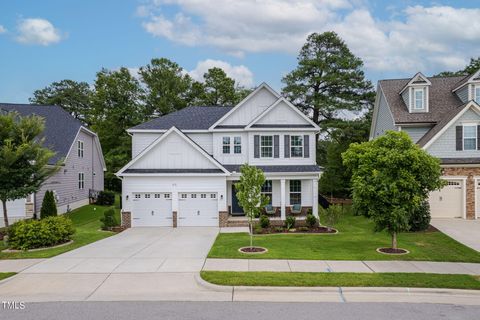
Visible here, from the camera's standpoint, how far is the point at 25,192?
17.2m

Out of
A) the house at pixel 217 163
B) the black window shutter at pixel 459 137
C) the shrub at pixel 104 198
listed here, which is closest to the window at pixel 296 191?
the house at pixel 217 163

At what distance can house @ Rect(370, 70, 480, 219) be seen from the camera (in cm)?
2195

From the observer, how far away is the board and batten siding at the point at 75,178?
26.0 m

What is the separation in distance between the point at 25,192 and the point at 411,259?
54.5ft

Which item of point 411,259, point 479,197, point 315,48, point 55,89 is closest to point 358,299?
point 411,259

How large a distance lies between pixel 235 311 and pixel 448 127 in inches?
779

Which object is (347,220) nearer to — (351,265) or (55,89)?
(351,265)

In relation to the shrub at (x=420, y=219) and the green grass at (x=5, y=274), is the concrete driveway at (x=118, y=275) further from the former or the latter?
the shrub at (x=420, y=219)

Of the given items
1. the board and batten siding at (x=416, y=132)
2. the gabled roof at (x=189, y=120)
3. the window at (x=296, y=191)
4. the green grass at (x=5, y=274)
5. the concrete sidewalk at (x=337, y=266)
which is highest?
the gabled roof at (x=189, y=120)

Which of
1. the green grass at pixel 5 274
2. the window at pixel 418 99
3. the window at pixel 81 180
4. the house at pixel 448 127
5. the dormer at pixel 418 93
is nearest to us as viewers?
the green grass at pixel 5 274

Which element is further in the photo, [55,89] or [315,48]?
[55,89]

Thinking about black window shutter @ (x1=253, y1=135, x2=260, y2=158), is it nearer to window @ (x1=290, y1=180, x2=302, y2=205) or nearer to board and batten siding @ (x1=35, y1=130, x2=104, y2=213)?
window @ (x1=290, y1=180, x2=302, y2=205)

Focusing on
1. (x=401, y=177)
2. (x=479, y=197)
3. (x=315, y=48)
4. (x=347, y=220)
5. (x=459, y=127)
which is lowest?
(x=347, y=220)

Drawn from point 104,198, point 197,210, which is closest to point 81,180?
point 104,198
